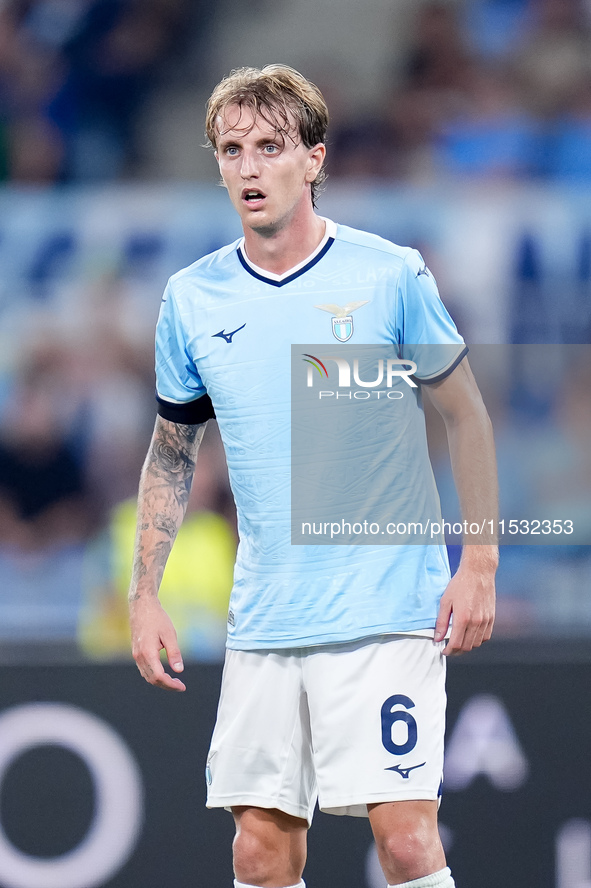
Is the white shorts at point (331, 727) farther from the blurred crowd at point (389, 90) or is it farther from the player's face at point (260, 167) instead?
the blurred crowd at point (389, 90)

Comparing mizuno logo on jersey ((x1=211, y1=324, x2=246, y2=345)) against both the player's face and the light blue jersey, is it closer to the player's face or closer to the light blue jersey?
the light blue jersey

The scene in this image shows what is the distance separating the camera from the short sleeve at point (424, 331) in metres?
2.32

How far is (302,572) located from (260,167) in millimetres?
854

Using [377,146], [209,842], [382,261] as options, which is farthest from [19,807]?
[377,146]

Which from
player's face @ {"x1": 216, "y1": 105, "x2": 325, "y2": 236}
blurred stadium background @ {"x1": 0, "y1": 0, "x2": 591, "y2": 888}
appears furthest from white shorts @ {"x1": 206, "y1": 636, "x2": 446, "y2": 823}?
player's face @ {"x1": 216, "y1": 105, "x2": 325, "y2": 236}

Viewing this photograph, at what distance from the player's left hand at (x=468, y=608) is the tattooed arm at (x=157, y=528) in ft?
1.87

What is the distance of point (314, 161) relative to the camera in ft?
8.01

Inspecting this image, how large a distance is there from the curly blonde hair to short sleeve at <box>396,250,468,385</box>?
0.37 m

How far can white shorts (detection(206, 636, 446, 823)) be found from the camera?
7.30 ft

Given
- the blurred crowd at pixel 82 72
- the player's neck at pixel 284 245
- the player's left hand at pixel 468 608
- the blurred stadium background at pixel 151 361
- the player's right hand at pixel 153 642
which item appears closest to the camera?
the player's left hand at pixel 468 608

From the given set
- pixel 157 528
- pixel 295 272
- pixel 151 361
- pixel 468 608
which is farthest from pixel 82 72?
pixel 468 608

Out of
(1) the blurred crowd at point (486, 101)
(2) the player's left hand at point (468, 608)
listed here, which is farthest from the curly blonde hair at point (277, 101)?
(1) the blurred crowd at point (486, 101)

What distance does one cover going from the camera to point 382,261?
2381mm

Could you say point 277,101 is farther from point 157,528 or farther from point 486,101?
point 486,101
